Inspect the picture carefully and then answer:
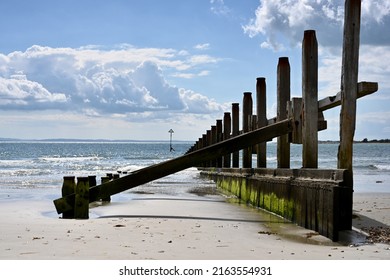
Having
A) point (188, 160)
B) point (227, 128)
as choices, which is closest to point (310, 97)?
point (188, 160)

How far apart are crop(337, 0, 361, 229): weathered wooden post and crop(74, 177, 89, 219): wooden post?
377cm

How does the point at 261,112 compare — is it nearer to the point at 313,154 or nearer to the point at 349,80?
the point at 313,154

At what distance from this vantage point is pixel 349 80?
7164mm

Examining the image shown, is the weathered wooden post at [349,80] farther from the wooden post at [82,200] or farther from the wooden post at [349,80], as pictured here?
the wooden post at [82,200]

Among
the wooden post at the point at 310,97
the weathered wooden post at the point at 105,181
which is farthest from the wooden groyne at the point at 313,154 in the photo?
the weathered wooden post at the point at 105,181

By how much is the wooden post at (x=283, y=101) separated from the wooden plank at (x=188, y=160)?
0.81 meters

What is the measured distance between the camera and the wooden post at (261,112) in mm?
12164

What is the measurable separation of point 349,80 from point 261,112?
16.6ft

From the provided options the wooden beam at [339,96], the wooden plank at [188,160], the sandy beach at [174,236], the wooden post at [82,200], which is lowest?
the sandy beach at [174,236]

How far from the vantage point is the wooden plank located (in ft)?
29.7

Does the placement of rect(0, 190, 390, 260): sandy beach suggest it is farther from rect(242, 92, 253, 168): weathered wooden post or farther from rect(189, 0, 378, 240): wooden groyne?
rect(242, 92, 253, 168): weathered wooden post
